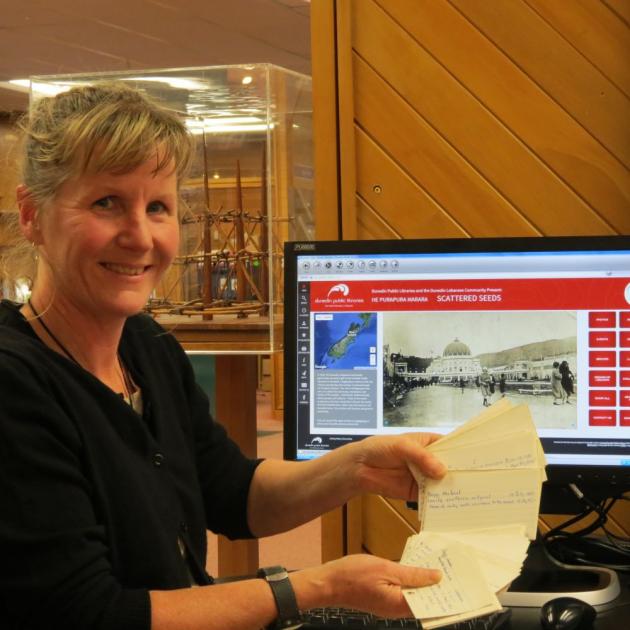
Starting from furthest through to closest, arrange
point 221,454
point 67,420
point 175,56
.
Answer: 1. point 175,56
2. point 221,454
3. point 67,420

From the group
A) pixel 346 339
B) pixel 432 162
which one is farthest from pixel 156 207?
pixel 432 162

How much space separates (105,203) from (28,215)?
0.40 feet

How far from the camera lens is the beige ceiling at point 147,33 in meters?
5.16

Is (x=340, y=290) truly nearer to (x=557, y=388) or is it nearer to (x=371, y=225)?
(x=371, y=225)

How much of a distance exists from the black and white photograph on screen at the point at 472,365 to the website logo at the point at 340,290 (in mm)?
77

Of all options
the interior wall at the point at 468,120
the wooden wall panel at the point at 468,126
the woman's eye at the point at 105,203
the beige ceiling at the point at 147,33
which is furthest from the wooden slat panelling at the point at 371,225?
the beige ceiling at the point at 147,33

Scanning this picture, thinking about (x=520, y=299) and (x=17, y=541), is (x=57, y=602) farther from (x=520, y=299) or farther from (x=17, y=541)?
(x=520, y=299)

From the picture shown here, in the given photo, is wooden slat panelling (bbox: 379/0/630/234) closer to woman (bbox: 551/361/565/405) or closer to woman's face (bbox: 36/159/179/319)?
woman (bbox: 551/361/565/405)

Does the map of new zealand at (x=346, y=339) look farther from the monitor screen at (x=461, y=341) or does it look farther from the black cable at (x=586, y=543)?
the black cable at (x=586, y=543)

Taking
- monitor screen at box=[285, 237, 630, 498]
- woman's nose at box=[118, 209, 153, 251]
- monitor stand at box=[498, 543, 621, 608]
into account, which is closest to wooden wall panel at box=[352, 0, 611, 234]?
monitor screen at box=[285, 237, 630, 498]

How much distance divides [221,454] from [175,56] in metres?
5.20

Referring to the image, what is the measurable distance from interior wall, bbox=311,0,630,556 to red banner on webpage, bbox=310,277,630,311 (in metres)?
0.26

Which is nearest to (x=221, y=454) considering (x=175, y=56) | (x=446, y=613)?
(x=446, y=613)

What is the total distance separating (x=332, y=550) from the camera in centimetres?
183
